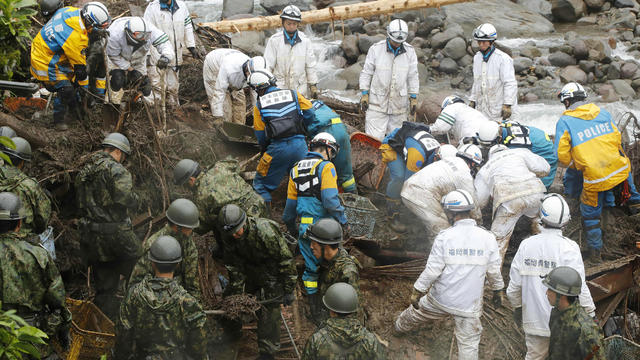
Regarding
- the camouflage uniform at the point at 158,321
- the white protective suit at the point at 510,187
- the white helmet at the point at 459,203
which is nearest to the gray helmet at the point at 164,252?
the camouflage uniform at the point at 158,321

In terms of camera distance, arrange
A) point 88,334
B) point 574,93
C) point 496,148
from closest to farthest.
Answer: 1. point 88,334
2. point 496,148
3. point 574,93

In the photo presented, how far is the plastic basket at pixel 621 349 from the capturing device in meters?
5.57

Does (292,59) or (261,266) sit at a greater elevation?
(292,59)

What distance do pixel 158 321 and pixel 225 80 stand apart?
4.59 metres

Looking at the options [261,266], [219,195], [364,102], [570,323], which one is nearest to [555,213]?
[570,323]

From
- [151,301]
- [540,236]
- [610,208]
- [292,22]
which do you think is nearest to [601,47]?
[610,208]

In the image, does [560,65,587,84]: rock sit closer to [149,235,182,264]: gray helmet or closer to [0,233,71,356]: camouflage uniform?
[149,235,182,264]: gray helmet

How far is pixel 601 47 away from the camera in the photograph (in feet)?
52.1

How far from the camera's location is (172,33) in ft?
30.0

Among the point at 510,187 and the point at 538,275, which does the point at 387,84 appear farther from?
the point at 538,275

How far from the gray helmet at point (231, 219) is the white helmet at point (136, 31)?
4.04m

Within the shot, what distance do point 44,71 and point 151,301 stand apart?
440 cm

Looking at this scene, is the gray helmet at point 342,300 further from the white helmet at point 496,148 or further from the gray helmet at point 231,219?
the white helmet at point 496,148

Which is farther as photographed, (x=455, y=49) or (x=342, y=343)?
(x=455, y=49)
